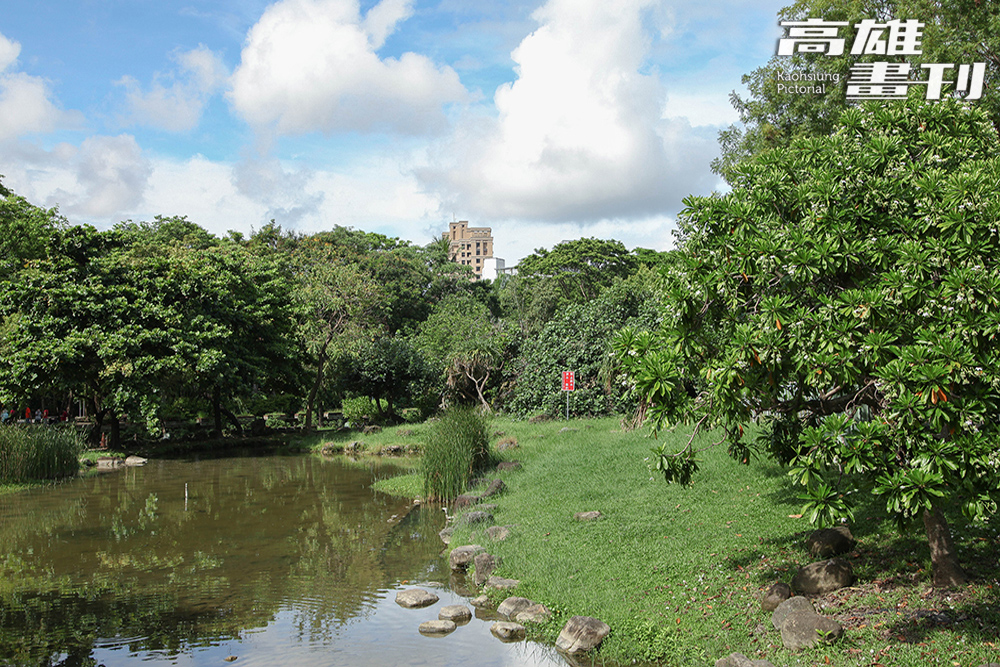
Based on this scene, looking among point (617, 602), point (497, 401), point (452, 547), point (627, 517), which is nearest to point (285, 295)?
point (497, 401)

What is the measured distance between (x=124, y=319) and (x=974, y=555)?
1898 cm

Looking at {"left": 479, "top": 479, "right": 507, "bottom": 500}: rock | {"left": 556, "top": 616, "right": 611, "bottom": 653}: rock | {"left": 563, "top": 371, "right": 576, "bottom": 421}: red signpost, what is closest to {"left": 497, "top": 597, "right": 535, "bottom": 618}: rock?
{"left": 556, "top": 616, "right": 611, "bottom": 653}: rock

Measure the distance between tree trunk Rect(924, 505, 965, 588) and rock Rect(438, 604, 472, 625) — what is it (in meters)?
4.06

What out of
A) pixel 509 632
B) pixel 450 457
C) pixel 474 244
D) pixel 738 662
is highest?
pixel 474 244

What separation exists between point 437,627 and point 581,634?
5.05ft

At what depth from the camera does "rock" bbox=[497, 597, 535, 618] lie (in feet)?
21.6

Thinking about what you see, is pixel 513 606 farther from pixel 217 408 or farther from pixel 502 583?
pixel 217 408

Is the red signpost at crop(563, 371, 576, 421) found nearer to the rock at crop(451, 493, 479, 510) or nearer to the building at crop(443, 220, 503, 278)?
the rock at crop(451, 493, 479, 510)

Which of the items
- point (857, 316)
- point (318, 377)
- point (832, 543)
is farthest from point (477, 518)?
point (318, 377)

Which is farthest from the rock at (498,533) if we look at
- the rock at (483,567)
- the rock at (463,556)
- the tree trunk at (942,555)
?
the tree trunk at (942,555)

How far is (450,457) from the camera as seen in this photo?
12.2 meters

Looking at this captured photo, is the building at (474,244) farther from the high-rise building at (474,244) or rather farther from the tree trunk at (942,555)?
the tree trunk at (942,555)

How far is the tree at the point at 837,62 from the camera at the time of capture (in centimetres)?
Answer: 991

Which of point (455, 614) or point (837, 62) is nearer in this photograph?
point (455, 614)
